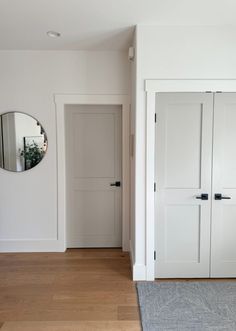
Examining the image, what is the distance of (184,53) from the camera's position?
110 inches

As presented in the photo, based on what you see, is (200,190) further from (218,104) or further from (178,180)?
(218,104)

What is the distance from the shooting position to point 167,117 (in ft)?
9.46

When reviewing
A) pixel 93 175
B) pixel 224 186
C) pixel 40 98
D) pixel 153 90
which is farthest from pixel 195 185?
pixel 40 98

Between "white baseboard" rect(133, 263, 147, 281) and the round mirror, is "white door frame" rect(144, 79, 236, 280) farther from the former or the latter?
the round mirror

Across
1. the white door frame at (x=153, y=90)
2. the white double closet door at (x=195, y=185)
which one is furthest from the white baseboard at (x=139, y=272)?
the white door frame at (x=153, y=90)

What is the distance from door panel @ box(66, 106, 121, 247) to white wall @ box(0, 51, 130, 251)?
0.28 meters

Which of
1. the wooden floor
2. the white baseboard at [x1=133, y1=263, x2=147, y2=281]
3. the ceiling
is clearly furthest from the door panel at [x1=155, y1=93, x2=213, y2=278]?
the ceiling

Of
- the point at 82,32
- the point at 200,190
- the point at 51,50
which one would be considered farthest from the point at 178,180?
the point at 51,50

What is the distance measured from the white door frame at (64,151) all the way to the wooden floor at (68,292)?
0.39m

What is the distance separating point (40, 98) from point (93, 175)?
1.30 meters

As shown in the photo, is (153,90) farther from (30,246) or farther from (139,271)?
(30,246)

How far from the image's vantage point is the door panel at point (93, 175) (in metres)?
3.83

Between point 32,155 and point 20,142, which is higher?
point 20,142

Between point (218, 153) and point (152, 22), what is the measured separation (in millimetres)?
1530
